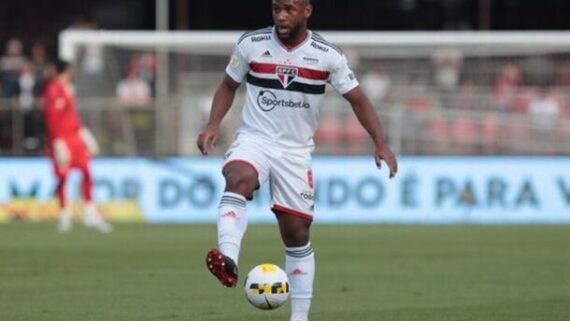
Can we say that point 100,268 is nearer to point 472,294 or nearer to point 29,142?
point 472,294

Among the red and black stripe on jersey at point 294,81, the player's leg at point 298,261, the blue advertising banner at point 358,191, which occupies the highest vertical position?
the red and black stripe on jersey at point 294,81

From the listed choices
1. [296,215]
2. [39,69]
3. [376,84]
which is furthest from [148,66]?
[296,215]

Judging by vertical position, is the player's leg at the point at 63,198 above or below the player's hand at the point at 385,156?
below

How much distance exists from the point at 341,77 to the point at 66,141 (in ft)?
44.3

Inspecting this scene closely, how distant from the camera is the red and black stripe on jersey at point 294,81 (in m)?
11.6

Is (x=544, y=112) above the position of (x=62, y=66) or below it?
below

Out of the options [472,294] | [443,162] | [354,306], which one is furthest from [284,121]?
[443,162]

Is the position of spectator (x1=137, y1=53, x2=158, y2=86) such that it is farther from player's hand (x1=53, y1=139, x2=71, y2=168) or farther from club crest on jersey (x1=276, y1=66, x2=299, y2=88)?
club crest on jersey (x1=276, y1=66, x2=299, y2=88)

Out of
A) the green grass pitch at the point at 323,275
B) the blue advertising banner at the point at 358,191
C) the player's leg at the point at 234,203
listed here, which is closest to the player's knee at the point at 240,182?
the player's leg at the point at 234,203

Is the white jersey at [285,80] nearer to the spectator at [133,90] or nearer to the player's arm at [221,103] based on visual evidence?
the player's arm at [221,103]

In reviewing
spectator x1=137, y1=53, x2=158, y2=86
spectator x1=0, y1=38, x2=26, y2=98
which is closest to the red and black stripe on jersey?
spectator x1=137, y1=53, x2=158, y2=86

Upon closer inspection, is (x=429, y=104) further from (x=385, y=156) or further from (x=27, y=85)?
(x=385, y=156)

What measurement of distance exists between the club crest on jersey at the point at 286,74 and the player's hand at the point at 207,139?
1.93 ft

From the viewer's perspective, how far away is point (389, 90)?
29.8 m
